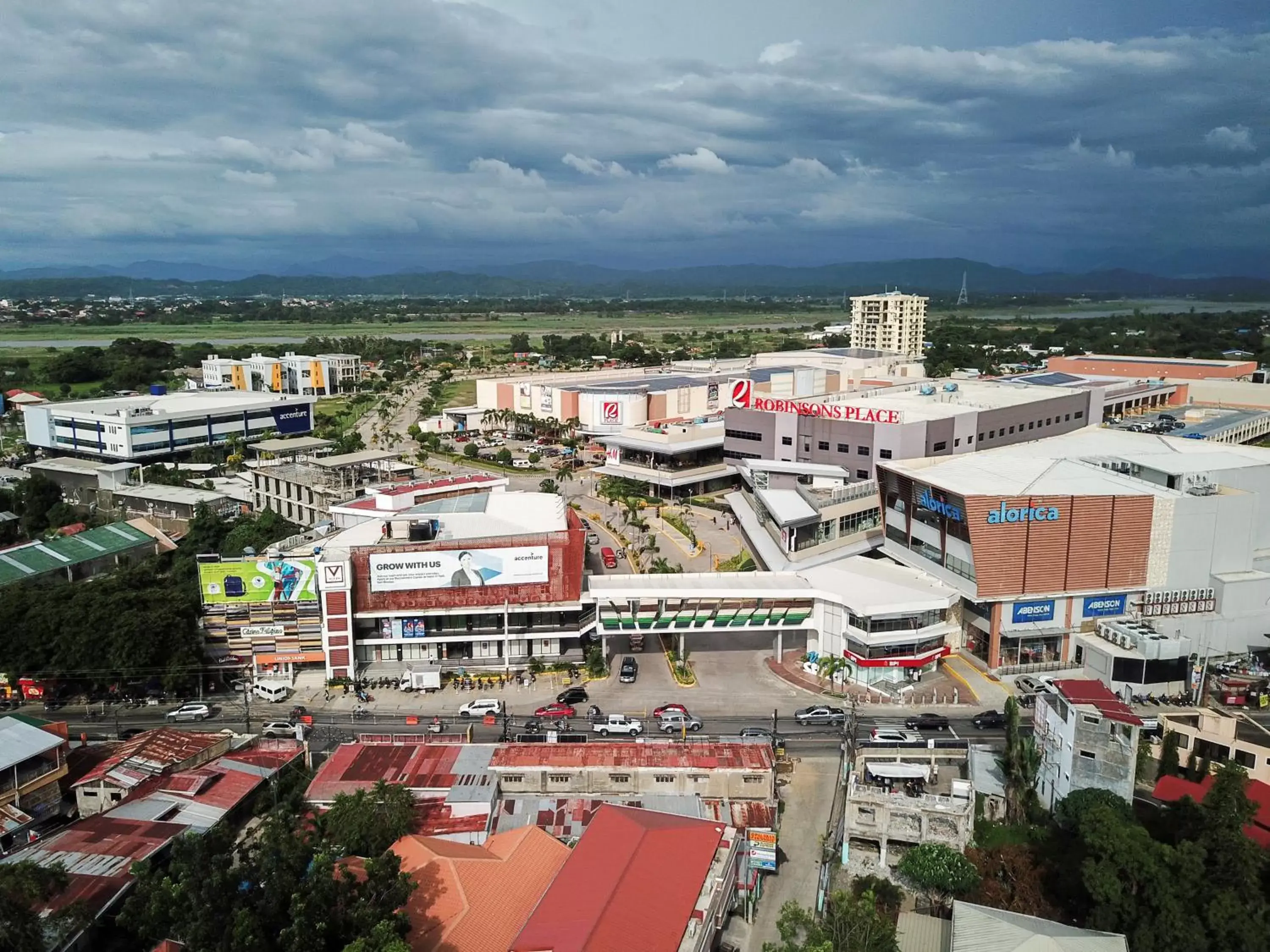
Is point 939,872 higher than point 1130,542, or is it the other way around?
point 1130,542

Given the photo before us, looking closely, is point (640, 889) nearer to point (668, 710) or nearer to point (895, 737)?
point (668, 710)

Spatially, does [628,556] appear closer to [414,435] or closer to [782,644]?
[782,644]

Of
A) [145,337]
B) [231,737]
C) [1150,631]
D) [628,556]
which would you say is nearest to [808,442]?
[628,556]

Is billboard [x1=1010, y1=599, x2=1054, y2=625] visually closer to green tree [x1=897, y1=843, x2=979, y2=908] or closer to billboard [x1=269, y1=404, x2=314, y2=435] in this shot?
green tree [x1=897, y1=843, x2=979, y2=908]

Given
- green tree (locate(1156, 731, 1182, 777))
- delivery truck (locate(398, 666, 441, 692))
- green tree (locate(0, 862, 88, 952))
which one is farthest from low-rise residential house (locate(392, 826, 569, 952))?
green tree (locate(1156, 731, 1182, 777))

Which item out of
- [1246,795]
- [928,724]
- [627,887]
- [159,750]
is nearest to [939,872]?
[627,887]

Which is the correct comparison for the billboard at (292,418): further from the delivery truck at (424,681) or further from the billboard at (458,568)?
the delivery truck at (424,681)
